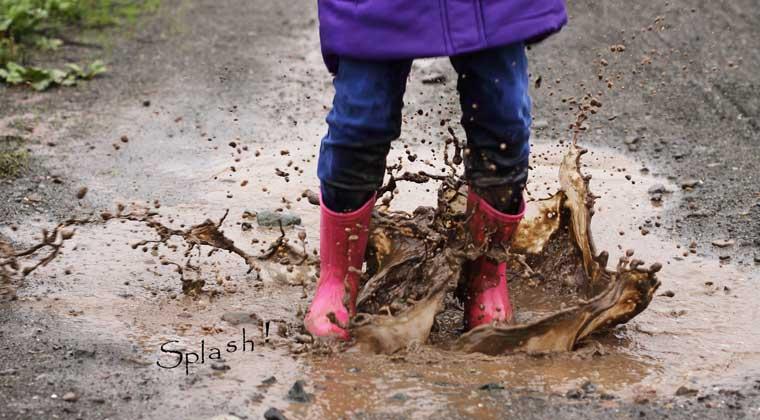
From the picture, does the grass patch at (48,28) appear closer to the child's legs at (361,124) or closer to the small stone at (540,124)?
the small stone at (540,124)

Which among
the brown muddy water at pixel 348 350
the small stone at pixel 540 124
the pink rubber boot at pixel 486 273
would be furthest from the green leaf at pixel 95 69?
the pink rubber boot at pixel 486 273

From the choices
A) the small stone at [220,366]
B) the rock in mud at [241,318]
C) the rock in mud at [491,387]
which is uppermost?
the rock in mud at [241,318]

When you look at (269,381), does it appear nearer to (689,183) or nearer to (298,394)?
(298,394)

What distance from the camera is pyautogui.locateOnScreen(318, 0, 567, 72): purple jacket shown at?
110 inches

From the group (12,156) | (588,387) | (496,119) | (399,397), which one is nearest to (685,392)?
(588,387)

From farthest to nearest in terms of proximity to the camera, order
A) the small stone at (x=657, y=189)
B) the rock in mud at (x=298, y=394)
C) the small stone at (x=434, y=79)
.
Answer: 1. the small stone at (x=434, y=79)
2. the small stone at (x=657, y=189)
3. the rock in mud at (x=298, y=394)

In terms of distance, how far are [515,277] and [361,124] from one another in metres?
1.01

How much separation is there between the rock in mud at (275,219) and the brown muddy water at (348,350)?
0.16 feet

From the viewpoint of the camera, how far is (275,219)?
A: 4223 mm

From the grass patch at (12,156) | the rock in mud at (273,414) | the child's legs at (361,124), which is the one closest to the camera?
the rock in mud at (273,414)

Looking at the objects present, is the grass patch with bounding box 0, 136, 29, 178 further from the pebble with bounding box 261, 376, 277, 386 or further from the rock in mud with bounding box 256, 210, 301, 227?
the pebble with bounding box 261, 376, 277, 386

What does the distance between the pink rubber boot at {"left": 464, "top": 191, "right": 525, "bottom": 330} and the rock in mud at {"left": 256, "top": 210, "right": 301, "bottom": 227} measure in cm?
101

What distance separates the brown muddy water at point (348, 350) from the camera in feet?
9.34

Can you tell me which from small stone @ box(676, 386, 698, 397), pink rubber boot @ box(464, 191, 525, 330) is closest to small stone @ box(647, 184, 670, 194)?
pink rubber boot @ box(464, 191, 525, 330)
